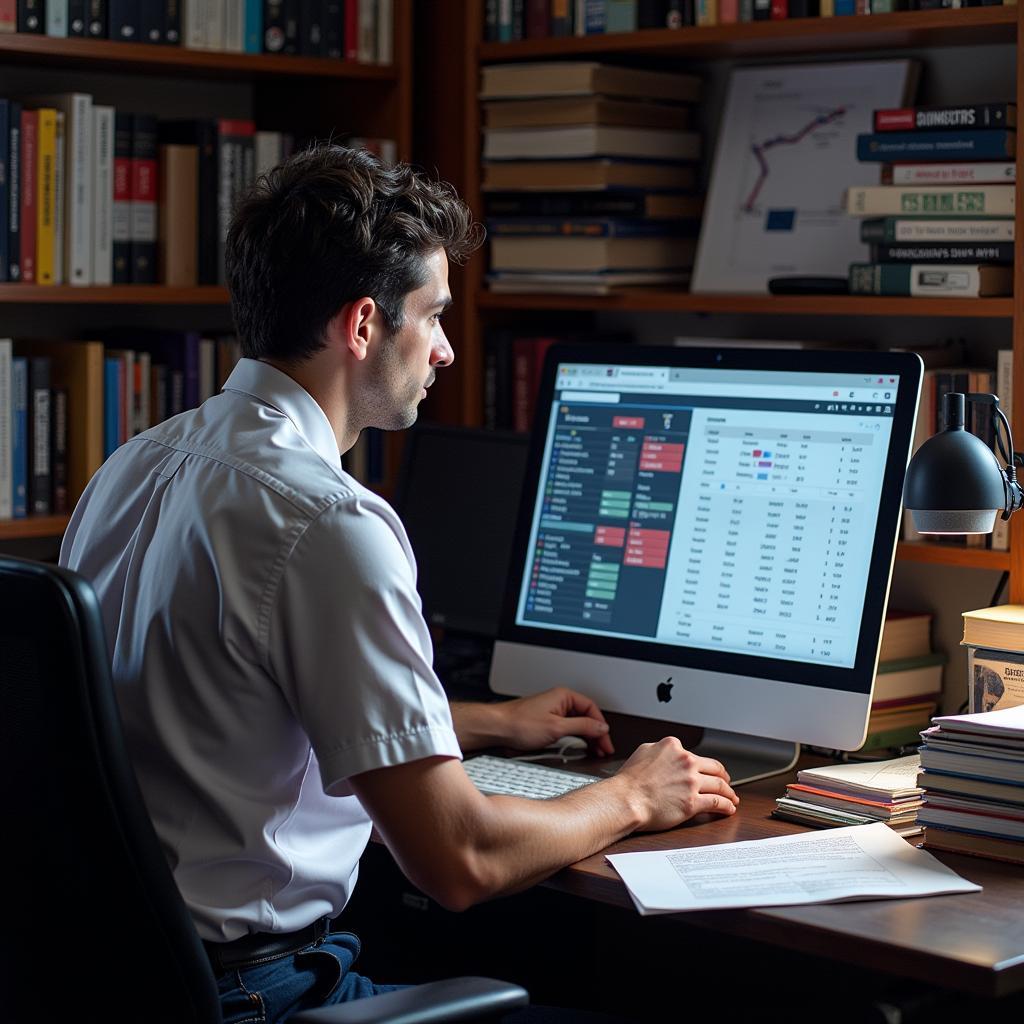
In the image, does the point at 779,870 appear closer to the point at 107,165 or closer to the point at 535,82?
the point at 535,82

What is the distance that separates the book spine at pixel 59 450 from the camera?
2549 millimetres

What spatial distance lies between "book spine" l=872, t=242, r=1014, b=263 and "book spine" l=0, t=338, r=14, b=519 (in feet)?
4.34

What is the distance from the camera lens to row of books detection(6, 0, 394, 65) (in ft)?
7.98

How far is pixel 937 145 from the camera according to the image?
6.95 feet

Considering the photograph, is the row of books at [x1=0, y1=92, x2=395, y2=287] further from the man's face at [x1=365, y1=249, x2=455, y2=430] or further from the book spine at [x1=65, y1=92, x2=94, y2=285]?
the man's face at [x1=365, y1=249, x2=455, y2=430]

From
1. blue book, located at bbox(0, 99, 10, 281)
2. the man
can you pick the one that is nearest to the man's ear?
the man

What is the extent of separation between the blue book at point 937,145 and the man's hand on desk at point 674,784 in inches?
35.3

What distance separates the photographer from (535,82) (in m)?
2.54

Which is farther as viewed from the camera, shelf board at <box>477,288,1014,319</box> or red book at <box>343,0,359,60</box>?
red book at <box>343,0,359,60</box>

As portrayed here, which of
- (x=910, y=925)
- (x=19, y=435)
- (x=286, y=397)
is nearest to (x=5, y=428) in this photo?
(x=19, y=435)

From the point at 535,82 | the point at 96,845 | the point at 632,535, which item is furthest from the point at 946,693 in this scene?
the point at 96,845

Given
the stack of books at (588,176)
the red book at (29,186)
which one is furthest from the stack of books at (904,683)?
the red book at (29,186)

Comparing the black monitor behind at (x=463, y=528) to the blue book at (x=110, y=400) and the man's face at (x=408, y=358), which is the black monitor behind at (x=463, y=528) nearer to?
the blue book at (x=110, y=400)

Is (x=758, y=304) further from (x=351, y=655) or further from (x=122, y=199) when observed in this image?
(x=351, y=655)
